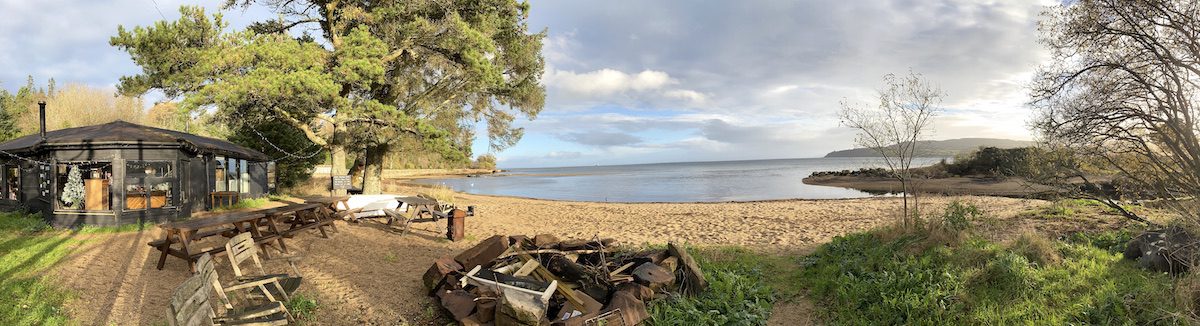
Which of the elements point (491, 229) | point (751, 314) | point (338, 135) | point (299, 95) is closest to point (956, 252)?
point (751, 314)

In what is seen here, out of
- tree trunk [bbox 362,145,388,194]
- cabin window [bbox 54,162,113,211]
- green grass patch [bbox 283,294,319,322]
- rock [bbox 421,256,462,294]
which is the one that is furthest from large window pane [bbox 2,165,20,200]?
rock [bbox 421,256,462,294]

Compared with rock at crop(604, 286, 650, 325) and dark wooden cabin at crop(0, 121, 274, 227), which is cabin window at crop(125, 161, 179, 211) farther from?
rock at crop(604, 286, 650, 325)

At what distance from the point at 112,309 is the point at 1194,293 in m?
10.2

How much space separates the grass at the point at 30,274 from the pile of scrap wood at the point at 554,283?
150 inches

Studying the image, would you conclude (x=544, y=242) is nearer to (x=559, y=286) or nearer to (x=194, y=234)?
(x=559, y=286)

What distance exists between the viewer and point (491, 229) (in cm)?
1212

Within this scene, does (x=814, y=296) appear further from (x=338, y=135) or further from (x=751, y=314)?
(x=338, y=135)

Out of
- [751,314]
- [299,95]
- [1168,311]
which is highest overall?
[299,95]

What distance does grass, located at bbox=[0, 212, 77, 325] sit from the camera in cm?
537

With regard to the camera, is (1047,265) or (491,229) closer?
(1047,265)

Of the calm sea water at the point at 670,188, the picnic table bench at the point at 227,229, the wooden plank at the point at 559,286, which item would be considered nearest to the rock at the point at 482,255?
the wooden plank at the point at 559,286

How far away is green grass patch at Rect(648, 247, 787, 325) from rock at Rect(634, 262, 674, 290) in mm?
209

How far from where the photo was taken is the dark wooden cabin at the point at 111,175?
36.5 feet

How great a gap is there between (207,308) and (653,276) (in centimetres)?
411
